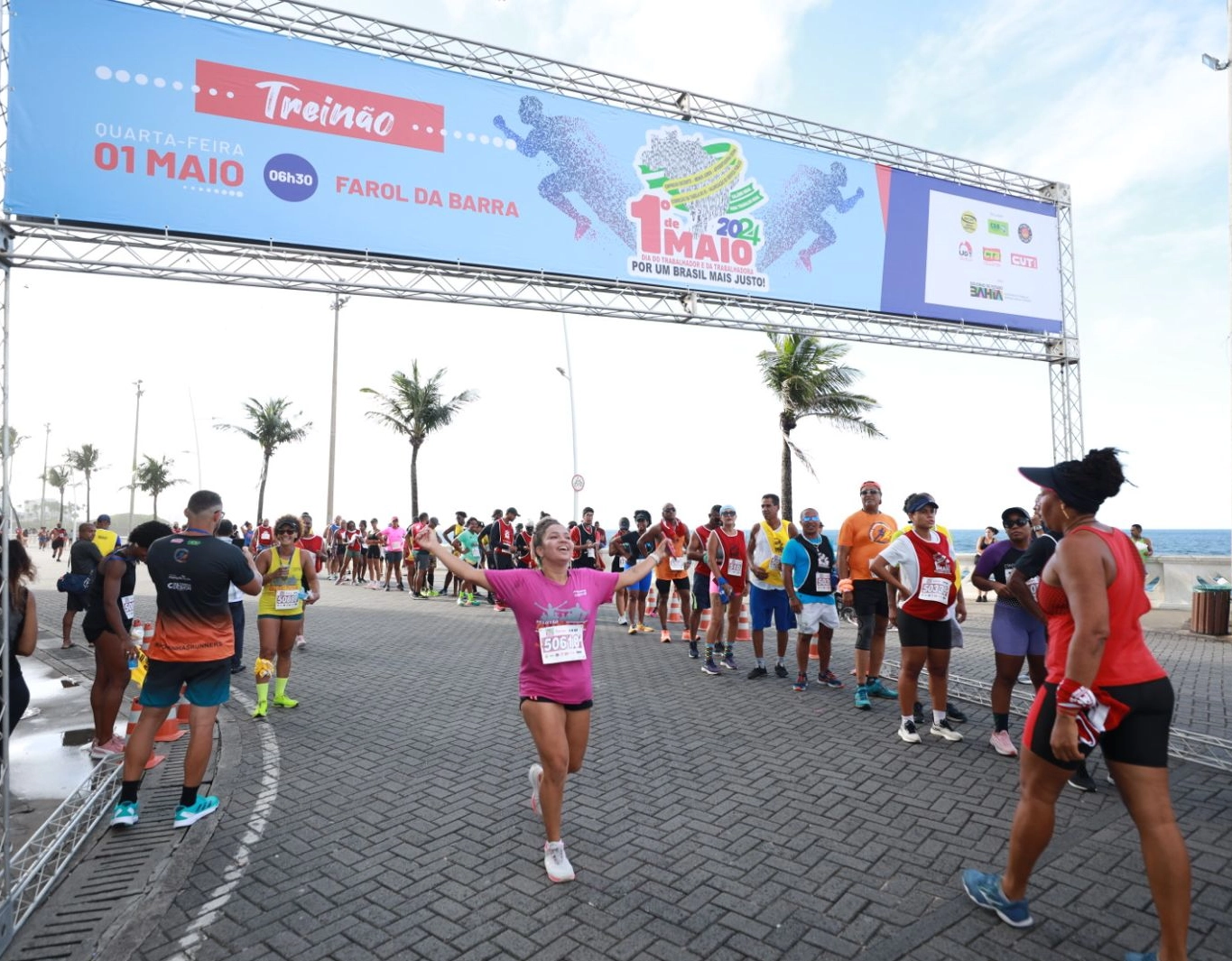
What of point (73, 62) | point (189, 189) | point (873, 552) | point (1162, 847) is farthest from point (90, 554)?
point (1162, 847)

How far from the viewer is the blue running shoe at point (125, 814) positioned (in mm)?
4387

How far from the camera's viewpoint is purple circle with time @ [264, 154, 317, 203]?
10688 mm

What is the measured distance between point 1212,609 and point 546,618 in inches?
514

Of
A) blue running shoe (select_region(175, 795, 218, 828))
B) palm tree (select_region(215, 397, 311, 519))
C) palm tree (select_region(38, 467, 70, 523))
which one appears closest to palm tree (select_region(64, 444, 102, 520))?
palm tree (select_region(38, 467, 70, 523))

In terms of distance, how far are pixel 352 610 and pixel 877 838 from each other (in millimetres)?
13334

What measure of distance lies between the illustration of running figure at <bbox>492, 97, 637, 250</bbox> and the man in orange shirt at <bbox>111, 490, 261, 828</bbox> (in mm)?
9211

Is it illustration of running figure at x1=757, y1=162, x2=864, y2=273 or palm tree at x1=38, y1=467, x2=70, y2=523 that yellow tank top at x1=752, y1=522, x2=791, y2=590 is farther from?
palm tree at x1=38, y1=467, x2=70, y2=523

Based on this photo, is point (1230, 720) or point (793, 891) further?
point (1230, 720)

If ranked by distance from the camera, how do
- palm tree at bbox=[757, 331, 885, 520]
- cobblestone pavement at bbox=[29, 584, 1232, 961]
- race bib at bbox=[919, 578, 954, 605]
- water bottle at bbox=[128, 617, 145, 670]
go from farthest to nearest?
palm tree at bbox=[757, 331, 885, 520] < water bottle at bbox=[128, 617, 145, 670] < race bib at bbox=[919, 578, 954, 605] < cobblestone pavement at bbox=[29, 584, 1232, 961]

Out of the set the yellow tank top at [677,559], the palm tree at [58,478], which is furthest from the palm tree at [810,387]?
the palm tree at [58,478]

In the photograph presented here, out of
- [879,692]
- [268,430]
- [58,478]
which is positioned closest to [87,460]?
[58,478]

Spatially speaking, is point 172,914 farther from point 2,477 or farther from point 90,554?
point 90,554

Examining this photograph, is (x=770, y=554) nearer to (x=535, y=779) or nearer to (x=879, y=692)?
(x=879, y=692)

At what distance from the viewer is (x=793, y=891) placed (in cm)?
356
